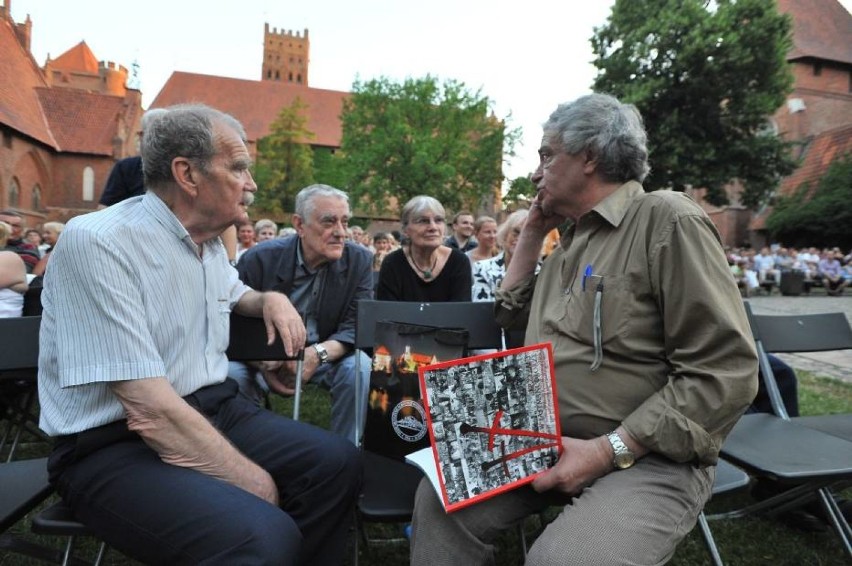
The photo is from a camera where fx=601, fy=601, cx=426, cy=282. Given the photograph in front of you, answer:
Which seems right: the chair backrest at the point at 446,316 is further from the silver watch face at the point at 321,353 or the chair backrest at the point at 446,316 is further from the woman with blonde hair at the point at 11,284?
the woman with blonde hair at the point at 11,284

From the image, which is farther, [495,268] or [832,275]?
[832,275]

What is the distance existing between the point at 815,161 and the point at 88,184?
46.5 metres

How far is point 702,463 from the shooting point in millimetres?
1837

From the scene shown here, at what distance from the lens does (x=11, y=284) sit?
152 inches

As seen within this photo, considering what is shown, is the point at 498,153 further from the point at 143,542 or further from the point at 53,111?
the point at 143,542

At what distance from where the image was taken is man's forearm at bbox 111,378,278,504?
1703 mm

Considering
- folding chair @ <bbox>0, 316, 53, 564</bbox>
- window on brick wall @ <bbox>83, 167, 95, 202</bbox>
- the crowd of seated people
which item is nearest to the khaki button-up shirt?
folding chair @ <bbox>0, 316, 53, 564</bbox>

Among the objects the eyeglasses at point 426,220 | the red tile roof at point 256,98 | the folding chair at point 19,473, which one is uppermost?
the red tile roof at point 256,98

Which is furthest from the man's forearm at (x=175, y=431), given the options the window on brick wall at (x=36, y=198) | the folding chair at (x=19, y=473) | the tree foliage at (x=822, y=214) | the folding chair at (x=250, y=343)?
the window on brick wall at (x=36, y=198)

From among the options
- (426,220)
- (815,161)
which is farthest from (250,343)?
(815,161)

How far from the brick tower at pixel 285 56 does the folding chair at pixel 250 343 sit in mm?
82147

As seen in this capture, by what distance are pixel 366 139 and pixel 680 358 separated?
41.3 m

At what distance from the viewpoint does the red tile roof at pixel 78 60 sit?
6831 cm

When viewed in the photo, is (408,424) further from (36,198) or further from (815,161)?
(36,198)
